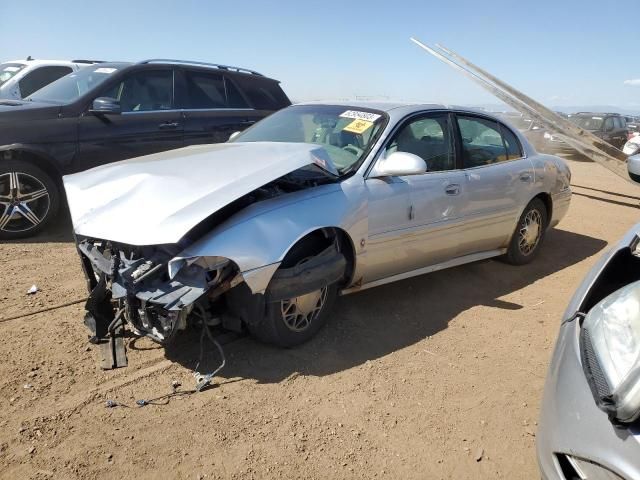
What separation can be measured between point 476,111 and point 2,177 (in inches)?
183

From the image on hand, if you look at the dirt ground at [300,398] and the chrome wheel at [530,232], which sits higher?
the chrome wheel at [530,232]

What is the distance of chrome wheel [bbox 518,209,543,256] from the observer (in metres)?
5.41

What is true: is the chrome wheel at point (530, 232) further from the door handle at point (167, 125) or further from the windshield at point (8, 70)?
the windshield at point (8, 70)

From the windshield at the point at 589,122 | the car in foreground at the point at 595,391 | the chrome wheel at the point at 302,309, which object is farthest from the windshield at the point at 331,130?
the windshield at the point at 589,122

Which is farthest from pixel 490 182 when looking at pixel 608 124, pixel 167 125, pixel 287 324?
pixel 608 124

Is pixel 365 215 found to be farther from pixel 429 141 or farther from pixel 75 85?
pixel 75 85

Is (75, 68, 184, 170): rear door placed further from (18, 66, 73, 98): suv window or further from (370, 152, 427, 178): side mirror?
(18, 66, 73, 98): suv window

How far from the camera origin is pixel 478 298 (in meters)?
4.60

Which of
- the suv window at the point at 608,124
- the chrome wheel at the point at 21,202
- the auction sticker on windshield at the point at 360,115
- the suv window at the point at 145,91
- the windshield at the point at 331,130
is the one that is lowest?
the chrome wheel at the point at 21,202

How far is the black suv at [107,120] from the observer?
209 inches

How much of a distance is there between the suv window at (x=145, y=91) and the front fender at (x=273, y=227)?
368cm

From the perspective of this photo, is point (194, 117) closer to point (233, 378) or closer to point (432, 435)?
point (233, 378)

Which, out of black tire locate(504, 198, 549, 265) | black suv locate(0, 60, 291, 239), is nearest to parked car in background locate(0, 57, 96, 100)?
black suv locate(0, 60, 291, 239)

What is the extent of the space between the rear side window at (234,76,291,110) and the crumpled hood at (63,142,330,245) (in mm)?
3747
